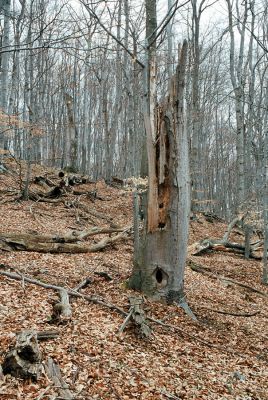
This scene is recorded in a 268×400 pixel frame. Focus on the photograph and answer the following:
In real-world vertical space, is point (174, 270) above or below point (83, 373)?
above

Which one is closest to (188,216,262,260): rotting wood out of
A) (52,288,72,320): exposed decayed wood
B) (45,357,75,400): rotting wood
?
(52,288,72,320): exposed decayed wood

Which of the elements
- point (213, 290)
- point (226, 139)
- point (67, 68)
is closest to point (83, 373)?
point (213, 290)

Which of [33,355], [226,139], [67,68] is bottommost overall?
[33,355]

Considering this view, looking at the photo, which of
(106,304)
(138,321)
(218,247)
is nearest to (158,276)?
(106,304)

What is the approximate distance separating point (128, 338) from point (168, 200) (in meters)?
2.33

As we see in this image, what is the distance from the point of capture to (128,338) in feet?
15.3

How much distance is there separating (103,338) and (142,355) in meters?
0.52

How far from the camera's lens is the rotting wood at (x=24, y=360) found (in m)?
3.27

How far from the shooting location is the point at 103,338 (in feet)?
14.7

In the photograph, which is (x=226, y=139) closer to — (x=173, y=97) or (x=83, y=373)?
(x=173, y=97)

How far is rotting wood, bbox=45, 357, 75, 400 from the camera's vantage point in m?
3.16

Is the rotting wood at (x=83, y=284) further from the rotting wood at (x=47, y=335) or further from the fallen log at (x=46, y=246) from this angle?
A: the fallen log at (x=46, y=246)

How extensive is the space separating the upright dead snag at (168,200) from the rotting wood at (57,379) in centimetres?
284

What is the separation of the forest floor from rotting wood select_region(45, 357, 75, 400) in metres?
0.05
